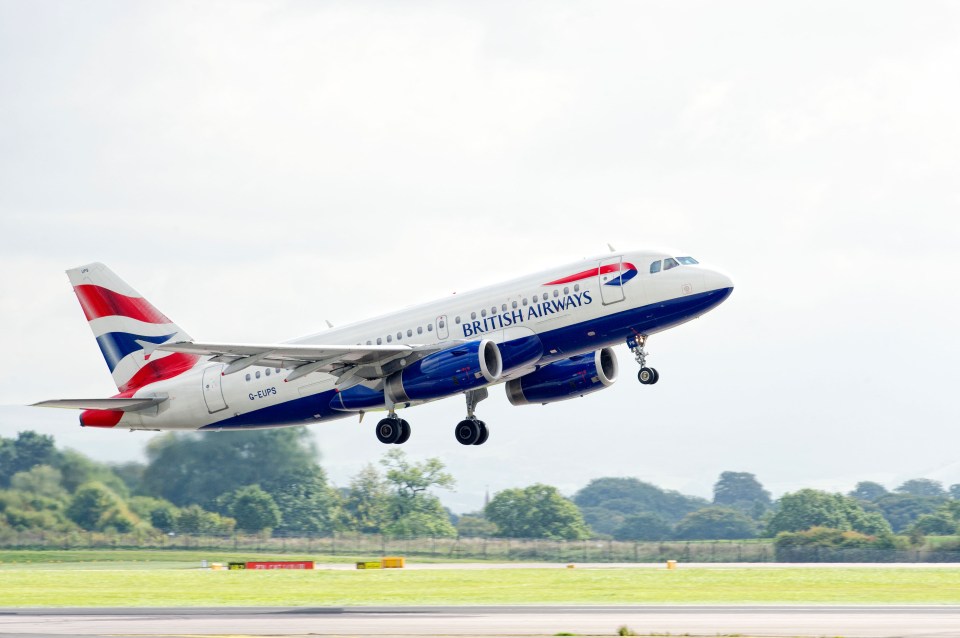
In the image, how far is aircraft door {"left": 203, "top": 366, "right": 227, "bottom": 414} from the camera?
55.9 metres

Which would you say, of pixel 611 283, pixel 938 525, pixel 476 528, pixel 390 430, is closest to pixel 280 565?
pixel 390 430

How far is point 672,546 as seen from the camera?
8894 centimetres

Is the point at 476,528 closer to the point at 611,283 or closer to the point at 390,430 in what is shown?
the point at 390,430

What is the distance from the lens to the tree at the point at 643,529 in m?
151

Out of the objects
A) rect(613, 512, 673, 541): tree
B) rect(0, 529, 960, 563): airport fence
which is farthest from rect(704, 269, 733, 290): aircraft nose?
rect(613, 512, 673, 541): tree

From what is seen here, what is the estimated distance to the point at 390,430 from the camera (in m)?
53.1

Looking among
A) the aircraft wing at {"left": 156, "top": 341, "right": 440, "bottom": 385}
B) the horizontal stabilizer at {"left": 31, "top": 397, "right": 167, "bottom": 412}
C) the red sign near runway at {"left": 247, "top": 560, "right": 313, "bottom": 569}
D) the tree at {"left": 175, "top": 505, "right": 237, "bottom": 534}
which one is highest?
the aircraft wing at {"left": 156, "top": 341, "right": 440, "bottom": 385}

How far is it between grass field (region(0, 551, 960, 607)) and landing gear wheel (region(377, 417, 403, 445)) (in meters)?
5.95


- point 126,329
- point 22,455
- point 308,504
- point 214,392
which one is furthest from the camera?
point 308,504

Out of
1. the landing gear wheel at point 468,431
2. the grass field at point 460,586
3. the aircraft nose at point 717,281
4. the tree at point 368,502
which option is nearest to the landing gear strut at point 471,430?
the landing gear wheel at point 468,431

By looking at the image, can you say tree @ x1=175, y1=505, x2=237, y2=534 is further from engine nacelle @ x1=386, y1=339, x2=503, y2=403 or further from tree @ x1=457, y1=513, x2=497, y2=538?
engine nacelle @ x1=386, y1=339, x2=503, y2=403

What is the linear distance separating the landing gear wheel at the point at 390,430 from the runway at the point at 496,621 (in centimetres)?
808

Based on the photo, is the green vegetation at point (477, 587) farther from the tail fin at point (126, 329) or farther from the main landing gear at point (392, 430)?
the tail fin at point (126, 329)

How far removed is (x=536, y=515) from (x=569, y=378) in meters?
65.1
